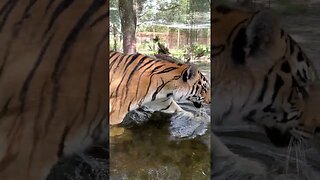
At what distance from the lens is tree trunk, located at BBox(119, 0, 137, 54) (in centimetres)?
165

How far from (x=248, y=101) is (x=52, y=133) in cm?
67

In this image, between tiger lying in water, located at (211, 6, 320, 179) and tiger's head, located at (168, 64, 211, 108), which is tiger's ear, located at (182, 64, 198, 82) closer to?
tiger's head, located at (168, 64, 211, 108)

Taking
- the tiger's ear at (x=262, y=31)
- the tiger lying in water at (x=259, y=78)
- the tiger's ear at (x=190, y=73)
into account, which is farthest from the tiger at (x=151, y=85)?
the tiger's ear at (x=262, y=31)

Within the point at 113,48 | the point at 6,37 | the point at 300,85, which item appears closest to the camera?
the point at 6,37

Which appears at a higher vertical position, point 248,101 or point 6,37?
point 6,37

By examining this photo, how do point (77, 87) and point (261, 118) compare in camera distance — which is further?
point (261, 118)

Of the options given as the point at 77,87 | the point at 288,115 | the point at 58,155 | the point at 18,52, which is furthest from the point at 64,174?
the point at 288,115

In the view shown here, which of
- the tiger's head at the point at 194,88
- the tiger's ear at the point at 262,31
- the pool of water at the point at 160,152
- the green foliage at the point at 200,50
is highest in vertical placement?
the tiger's ear at the point at 262,31

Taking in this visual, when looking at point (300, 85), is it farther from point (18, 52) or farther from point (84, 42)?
point (18, 52)

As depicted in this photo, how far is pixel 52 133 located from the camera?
137cm

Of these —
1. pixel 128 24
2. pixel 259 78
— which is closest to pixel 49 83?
pixel 128 24

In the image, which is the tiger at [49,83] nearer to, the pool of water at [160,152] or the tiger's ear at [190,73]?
the pool of water at [160,152]

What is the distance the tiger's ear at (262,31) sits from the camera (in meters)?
1.49

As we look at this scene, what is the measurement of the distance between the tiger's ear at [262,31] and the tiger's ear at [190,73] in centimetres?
24
